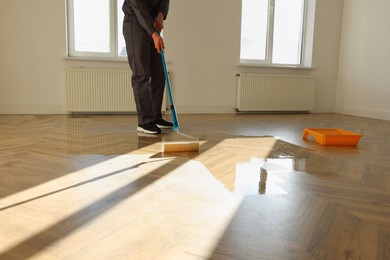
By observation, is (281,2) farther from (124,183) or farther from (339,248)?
(339,248)

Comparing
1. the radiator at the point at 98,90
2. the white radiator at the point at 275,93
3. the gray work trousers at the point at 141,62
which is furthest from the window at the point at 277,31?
the gray work trousers at the point at 141,62

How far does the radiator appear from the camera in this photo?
164 inches

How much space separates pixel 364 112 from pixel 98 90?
3.49m

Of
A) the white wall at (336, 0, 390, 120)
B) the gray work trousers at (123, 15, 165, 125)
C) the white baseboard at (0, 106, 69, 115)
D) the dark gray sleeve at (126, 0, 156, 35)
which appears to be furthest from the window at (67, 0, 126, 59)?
the white wall at (336, 0, 390, 120)

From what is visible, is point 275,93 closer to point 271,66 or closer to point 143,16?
point 271,66

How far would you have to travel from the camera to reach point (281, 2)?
5152 mm

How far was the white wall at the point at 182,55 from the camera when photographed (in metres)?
4.08

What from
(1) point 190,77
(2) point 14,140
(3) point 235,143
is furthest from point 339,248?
(1) point 190,77

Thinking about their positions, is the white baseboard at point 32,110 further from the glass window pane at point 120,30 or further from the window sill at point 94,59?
the glass window pane at point 120,30

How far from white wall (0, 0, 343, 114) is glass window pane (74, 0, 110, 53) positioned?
0.89 feet

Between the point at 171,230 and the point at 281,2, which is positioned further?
the point at 281,2

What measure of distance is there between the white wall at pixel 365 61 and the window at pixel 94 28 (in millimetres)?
3191

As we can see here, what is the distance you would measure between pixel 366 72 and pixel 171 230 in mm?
4545

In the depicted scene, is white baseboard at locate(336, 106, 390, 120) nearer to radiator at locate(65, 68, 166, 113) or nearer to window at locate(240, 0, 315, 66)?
window at locate(240, 0, 315, 66)
